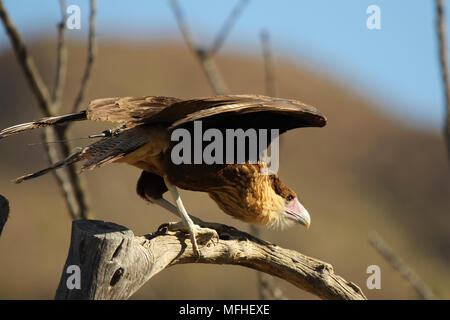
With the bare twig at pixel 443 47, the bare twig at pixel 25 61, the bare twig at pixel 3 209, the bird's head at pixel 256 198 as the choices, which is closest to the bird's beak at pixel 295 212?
the bird's head at pixel 256 198

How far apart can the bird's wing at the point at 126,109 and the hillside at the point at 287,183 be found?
778 centimetres

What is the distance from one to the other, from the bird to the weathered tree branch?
0.13m

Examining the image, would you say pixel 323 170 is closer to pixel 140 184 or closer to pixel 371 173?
pixel 371 173

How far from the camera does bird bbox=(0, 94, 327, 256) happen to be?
3443 millimetres

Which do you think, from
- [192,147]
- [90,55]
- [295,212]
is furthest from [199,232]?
[90,55]

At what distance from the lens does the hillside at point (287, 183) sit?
1543 cm

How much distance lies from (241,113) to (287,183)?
62.2 ft

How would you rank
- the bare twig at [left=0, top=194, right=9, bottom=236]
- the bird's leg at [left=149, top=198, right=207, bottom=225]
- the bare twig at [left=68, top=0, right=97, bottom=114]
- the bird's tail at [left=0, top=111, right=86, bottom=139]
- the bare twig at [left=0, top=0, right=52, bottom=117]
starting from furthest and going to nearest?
the bare twig at [left=68, top=0, right=97, bottom=114], the bare twig at [left=0, top=0, right=52, bottom=117], the bird's leg at [left=149, top=198, right=207, bottom=225], the bird's tail at [left=0, top=111, right=86, bottom=139], the bare twig at [left=0, top=194, right=9, bottom=236]

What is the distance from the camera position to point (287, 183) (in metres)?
22.4

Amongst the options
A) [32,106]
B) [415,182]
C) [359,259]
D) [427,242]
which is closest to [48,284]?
[359,259]

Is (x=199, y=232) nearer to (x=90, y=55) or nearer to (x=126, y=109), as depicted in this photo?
(x=126, y=109)

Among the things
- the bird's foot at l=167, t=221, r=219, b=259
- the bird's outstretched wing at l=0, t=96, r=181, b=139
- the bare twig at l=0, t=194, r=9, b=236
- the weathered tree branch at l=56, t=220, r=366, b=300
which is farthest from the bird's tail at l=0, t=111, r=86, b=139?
the bird's foot at l=167, t=221, r=219, b=259

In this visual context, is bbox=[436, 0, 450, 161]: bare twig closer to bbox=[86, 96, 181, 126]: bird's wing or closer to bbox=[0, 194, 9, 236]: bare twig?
bbox=[86, 96, 181, 126]: bird's wing
